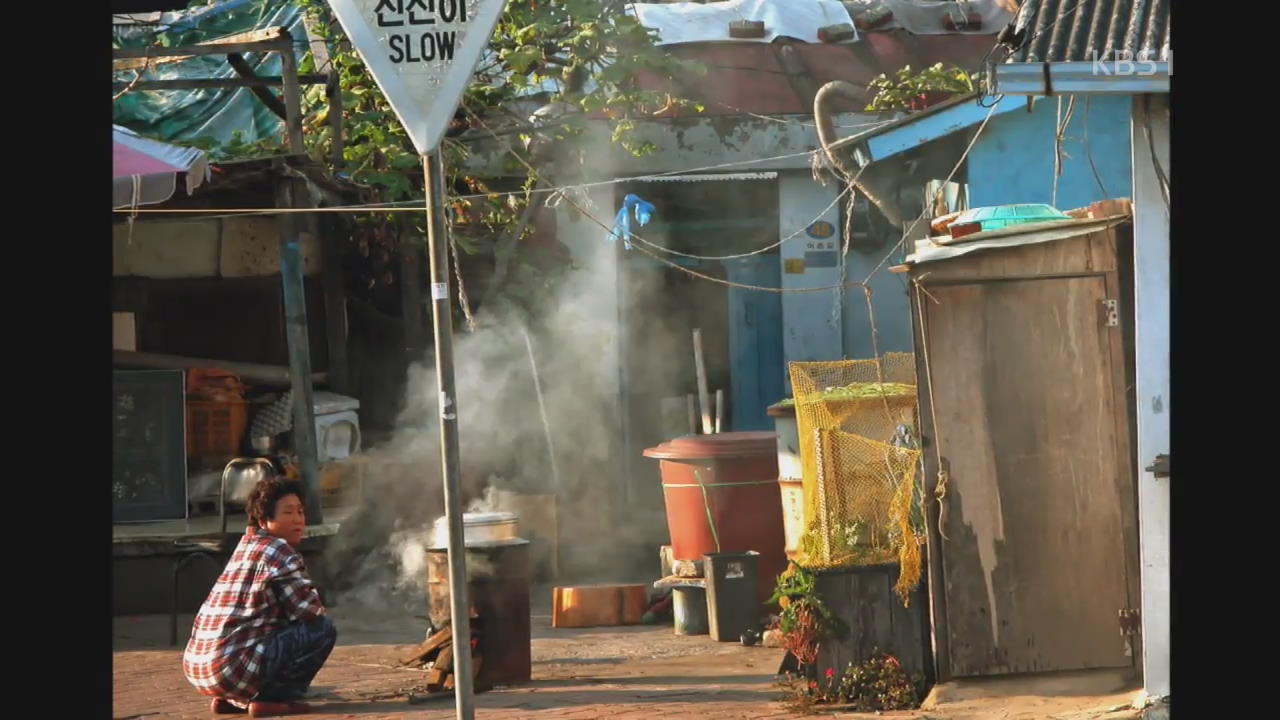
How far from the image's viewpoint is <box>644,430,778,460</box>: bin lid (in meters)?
12.1

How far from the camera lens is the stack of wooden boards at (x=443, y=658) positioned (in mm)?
9117

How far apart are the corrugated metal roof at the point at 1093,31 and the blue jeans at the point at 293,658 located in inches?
197

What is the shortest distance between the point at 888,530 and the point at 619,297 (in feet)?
28.9

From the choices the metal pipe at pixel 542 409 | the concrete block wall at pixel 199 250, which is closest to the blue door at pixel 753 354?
the metal pipe at pixel 542 409

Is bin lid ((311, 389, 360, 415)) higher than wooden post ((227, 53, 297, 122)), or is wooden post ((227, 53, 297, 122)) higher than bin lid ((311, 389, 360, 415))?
wooden post ((227, 53, 297, 122))

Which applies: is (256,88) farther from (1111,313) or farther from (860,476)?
(1111,313)

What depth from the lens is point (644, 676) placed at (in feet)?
32.1

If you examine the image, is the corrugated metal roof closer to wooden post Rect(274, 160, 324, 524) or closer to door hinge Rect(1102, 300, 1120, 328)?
door hinge Rect(1102, 300, 1120, 328)

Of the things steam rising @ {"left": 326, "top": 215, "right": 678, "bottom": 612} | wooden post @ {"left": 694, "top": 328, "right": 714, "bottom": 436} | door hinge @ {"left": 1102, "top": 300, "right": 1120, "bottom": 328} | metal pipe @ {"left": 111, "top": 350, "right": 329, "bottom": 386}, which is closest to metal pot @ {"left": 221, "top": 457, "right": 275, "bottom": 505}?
steam rising @ {"left": 326, "top": 215, "right": 678, "bottom": 612}

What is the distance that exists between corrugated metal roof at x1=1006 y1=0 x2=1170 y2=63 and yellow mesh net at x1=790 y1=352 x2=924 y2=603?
261 centimetres

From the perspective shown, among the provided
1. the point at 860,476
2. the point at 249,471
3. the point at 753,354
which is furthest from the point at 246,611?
the point at 753,354

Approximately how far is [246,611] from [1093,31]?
5524 millimetres

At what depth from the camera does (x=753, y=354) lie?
1808 cm

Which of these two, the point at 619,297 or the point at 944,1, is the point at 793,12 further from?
the point at 619,297
